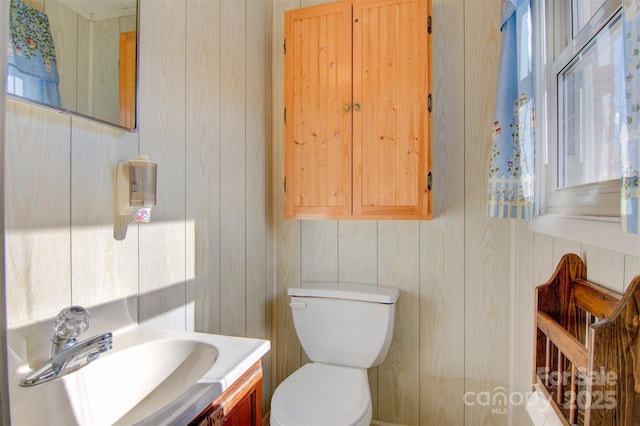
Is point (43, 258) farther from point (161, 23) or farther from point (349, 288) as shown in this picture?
point (349, 288)

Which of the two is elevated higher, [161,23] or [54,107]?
[161,23]

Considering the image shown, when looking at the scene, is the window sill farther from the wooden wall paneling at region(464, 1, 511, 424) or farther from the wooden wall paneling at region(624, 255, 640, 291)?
the wooden wall paneling at region(464, 1, 511, 424)

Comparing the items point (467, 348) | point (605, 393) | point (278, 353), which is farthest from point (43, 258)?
point (467, 348)

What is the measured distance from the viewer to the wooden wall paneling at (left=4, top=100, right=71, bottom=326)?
27.8 inches

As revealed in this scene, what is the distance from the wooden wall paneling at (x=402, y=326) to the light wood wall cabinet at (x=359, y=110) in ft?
0.84

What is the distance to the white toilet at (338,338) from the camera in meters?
1.33

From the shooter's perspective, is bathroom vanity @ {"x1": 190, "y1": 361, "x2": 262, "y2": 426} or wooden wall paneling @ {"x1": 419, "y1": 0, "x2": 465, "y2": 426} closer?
bathroom vanity @ {"x1": 190, "y1": 361, "x2": 262, "y2": 426}

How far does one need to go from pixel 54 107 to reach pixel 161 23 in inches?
20.5

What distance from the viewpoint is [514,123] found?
1.27 metres

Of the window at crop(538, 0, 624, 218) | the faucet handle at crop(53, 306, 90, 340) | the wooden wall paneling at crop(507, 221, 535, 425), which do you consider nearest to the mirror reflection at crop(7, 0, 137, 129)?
the faucet handle at crop(53, 306, 90, 340)

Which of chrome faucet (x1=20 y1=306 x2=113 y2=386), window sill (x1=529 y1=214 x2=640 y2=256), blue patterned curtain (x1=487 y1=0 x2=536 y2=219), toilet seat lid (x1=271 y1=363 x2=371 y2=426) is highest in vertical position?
blue patterned curtain (x1=487 y1=0 x2=536 y2=219)

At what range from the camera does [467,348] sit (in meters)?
1.64

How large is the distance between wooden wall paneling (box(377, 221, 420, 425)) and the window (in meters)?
0.63

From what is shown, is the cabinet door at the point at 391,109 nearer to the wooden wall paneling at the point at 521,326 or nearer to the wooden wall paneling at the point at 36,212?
the wooden wall paneling at the point at 521,326
